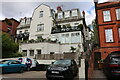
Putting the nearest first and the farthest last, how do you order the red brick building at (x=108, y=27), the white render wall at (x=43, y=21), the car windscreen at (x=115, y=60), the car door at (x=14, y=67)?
the car windscreen at (x=115, y=60) < the car door at (x=14, y=67) < the red brick building at (x=108, y=27) < the white render wall at (x=43, y=21)

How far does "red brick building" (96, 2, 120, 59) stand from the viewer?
14.5 metres

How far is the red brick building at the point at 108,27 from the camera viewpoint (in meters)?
14.5

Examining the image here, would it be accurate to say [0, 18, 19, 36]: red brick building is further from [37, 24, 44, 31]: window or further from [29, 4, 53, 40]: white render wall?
[37, 24, 44, 31]: window

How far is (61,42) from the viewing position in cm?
2273

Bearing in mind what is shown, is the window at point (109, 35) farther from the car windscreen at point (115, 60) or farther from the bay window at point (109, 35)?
the car windscreen at point (115, 60)

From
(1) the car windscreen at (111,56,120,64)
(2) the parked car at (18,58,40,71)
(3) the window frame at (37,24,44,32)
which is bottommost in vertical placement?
(2) the parked car at (18,58,40,71)

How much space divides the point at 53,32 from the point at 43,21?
4028mm

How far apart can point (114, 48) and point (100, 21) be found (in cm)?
419

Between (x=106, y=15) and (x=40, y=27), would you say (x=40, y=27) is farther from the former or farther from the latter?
(x=106, y=15)

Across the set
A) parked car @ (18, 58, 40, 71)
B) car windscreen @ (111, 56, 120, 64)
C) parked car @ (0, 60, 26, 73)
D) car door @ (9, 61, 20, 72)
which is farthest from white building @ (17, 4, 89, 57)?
car windscreen @ (111, 56, 120, 64)

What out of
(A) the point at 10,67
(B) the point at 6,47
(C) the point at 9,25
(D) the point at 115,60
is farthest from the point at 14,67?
(C) the point at 9,25

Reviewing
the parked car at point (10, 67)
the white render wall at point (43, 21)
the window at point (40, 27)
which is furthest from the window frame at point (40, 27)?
the parked car at point (10, 67)

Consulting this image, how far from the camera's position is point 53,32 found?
2384 centimetres

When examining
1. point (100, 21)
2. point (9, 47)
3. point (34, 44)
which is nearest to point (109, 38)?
point (100, 21)
